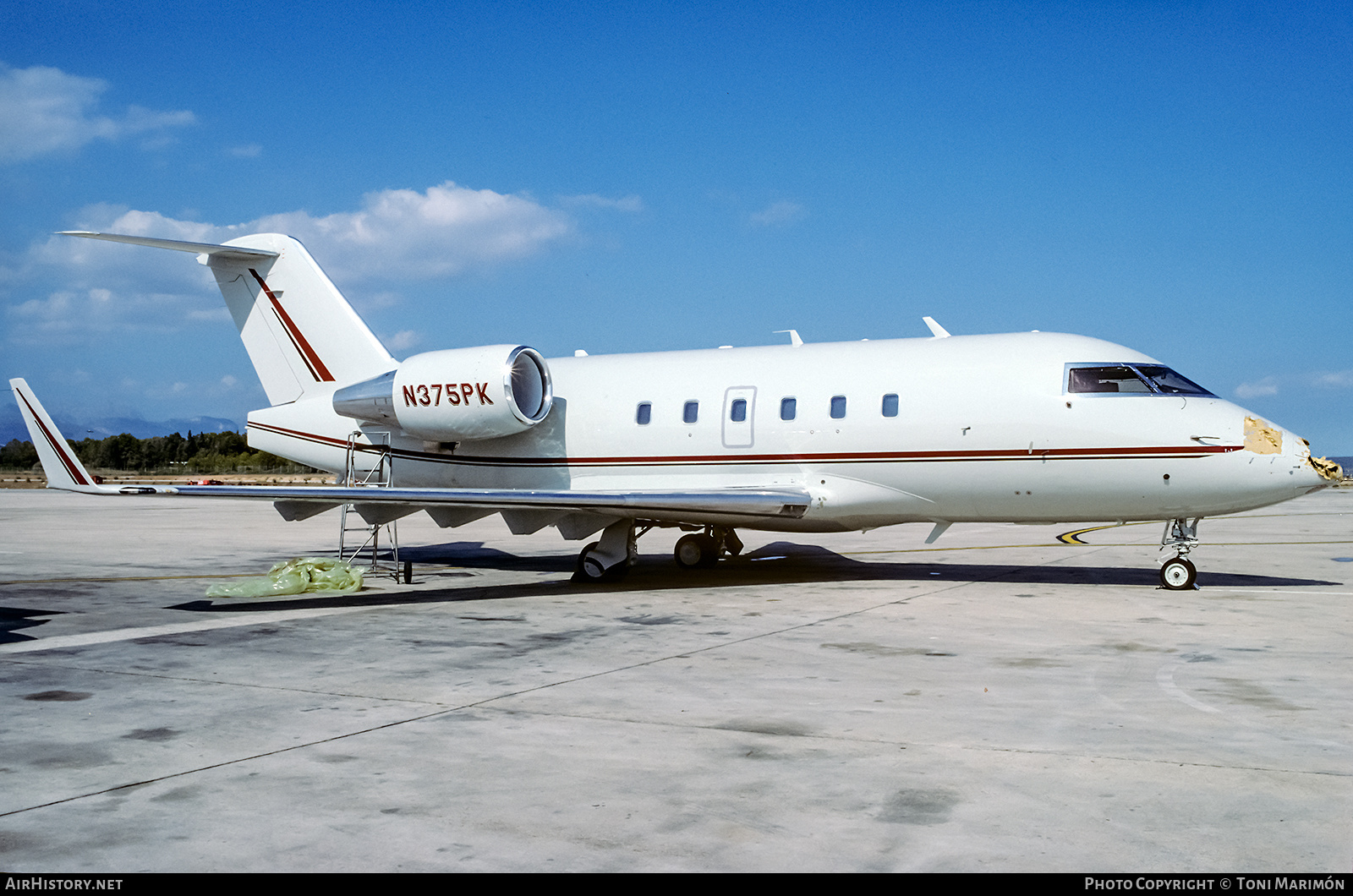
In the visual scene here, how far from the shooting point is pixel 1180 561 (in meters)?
13.8

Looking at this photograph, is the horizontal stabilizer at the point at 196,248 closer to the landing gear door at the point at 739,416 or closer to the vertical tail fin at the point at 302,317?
the vertical tail fin at the point at 302,317

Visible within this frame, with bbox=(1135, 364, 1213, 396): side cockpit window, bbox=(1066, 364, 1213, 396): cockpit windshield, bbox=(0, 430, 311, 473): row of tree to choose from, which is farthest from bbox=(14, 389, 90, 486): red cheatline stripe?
bbox=(0, 430, 311, 473): row of tree

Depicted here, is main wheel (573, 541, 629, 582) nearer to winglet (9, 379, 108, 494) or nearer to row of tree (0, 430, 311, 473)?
winglet (9, 379, 108, 494)

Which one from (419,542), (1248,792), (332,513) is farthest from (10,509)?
(1248,792)

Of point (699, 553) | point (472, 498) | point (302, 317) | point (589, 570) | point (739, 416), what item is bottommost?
point (589, 570)

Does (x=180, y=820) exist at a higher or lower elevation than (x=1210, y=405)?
lower

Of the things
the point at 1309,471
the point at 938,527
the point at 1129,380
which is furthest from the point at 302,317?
the point at 1309,471

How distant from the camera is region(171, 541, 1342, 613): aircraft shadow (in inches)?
547

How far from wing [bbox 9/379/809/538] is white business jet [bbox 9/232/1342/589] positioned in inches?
1.4

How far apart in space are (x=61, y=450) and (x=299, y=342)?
508 centimetres

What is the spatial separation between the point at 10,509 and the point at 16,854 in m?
37.7

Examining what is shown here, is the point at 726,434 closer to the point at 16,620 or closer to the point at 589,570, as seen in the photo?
the point at 589,570
